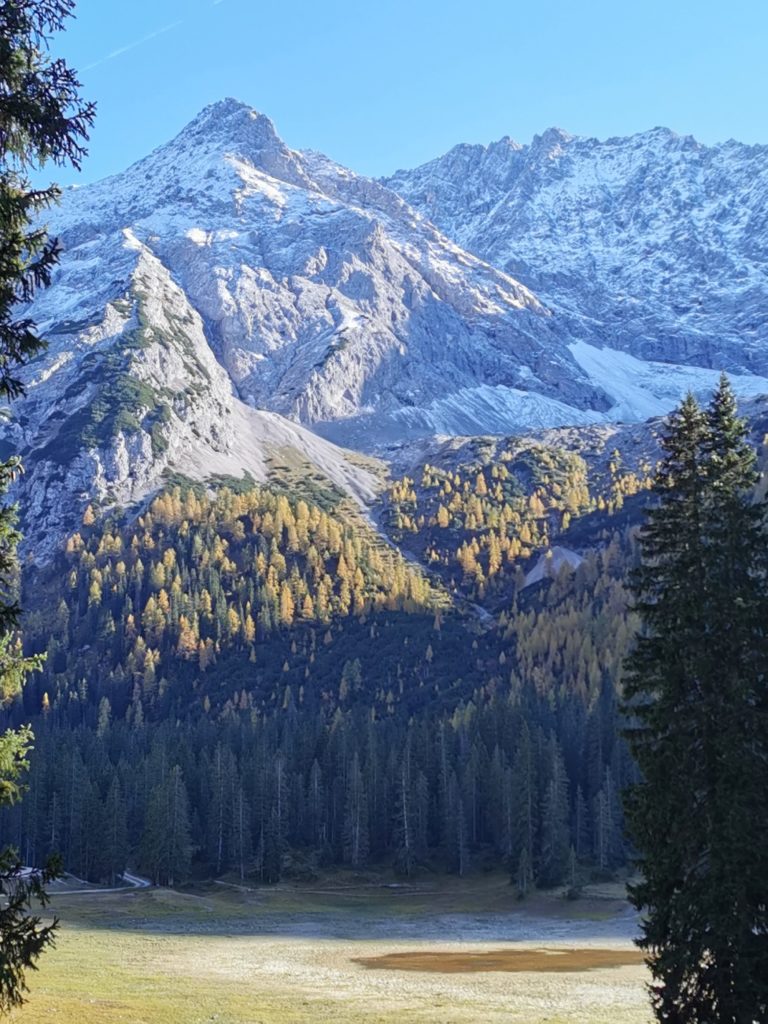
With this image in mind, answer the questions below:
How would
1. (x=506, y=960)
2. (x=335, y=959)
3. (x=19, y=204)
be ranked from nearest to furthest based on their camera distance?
(x=19, y=204) < (x=335, y=959) < (x=506, y=960)

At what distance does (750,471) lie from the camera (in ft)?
106

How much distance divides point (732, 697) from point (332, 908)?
94843 millimetres

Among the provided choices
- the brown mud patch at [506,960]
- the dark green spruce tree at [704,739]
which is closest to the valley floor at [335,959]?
the brown mud patch at [506,960]

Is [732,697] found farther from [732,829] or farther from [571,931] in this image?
[571,931]

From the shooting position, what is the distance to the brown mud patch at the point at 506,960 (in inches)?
2729

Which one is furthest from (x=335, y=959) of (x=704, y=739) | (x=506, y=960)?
(x=704, y=739)

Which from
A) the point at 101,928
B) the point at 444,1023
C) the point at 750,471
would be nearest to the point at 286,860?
the point at 101,928

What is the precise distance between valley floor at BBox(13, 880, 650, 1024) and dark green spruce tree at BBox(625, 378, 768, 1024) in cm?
1882

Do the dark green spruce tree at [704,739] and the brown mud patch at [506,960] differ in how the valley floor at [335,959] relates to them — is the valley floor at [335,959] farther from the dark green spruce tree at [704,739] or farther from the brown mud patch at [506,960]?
the dark green spruce tree at [704,739]

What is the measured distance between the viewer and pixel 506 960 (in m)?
75.0

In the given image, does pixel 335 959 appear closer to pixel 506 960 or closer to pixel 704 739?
pixel 506 960

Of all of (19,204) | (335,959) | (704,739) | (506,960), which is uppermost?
(19,204)

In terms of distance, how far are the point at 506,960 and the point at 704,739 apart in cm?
5257

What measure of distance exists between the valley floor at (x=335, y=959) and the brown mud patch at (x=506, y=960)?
17cm
